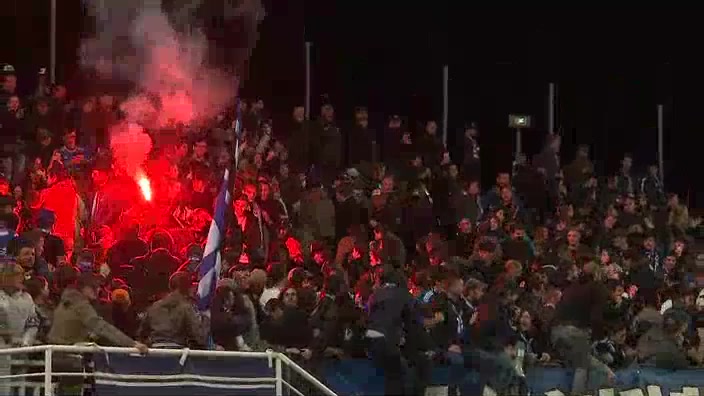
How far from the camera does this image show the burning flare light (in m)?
17.0

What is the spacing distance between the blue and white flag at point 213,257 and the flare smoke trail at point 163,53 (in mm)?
5006

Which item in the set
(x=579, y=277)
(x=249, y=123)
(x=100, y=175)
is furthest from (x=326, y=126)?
(x=579, y=277)

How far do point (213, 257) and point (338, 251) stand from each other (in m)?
3.31

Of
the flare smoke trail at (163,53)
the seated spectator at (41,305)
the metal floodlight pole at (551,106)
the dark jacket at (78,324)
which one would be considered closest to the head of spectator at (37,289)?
the seated spectator at (41,305)

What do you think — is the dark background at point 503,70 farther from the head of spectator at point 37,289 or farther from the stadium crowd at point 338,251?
the head of spectator at point 37,289

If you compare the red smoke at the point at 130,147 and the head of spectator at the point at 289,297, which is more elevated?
the red smoke at the point at 130,147

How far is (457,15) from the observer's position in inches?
993

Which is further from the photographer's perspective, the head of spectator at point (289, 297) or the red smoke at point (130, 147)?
the red smoke at point (130, 147)

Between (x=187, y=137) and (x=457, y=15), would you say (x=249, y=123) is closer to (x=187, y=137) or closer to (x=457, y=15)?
(x=187, y=137)

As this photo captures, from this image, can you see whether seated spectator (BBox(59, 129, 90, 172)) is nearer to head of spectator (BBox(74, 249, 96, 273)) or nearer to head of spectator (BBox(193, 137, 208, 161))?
head of spectator (BBox(193, 137, 208, 161))

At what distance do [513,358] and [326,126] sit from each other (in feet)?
19.5

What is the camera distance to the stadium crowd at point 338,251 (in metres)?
13.3

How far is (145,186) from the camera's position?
17172mm

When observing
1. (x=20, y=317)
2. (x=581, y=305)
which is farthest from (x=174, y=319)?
(x=581, y=305)
